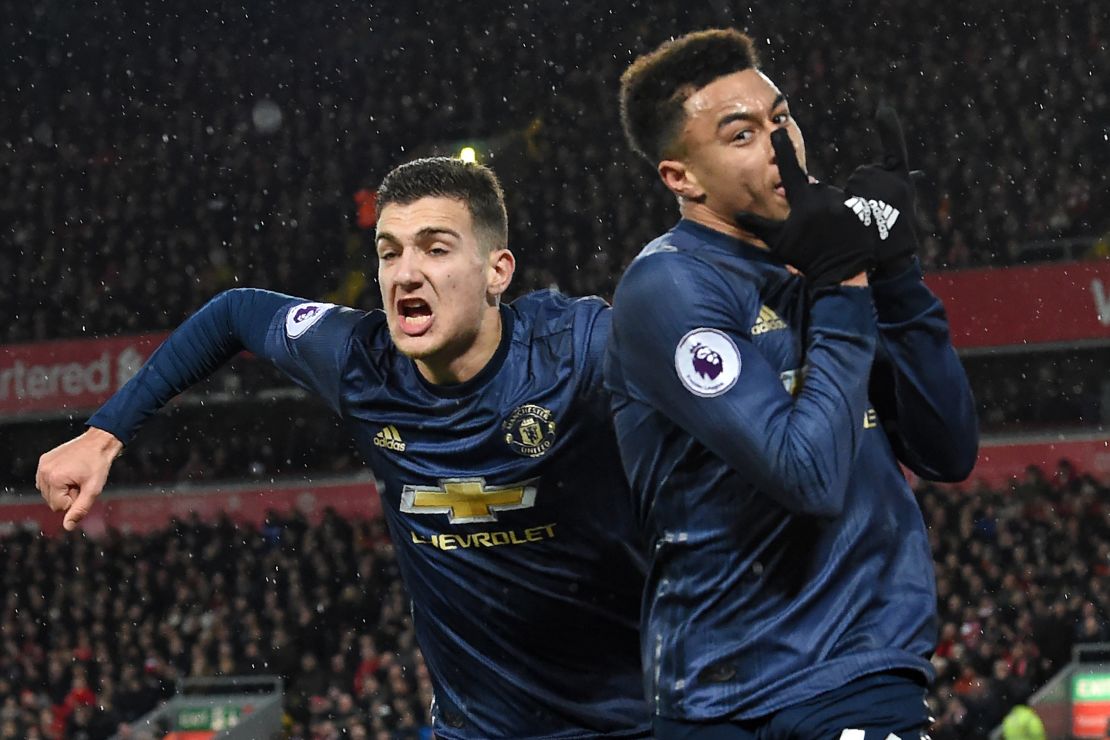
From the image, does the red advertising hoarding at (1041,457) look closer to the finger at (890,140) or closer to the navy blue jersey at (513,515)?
the navy blue jersey at (513,515)

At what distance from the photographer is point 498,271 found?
378 cm

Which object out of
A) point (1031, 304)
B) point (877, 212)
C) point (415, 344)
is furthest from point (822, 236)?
point (1031, 304)

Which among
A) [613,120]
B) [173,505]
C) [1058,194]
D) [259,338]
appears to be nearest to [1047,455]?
[1058,194]

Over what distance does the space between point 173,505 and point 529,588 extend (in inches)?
684

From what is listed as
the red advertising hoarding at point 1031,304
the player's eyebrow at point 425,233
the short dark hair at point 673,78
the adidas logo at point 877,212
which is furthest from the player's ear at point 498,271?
the red advertising hoarding at point 1031,304

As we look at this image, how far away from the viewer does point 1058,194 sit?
19328mm

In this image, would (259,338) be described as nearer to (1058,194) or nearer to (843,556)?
(843,556)

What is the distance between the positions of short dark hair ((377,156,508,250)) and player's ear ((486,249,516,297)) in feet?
0.07

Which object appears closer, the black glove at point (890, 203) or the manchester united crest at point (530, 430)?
the black glove at point (890, 203)

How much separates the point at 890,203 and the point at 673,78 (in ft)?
1.54

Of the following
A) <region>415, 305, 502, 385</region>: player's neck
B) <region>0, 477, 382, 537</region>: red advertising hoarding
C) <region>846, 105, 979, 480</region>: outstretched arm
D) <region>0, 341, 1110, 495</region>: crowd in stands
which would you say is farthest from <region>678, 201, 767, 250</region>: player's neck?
<region>0, 477, 382, 537</region>: red advertising hoarding

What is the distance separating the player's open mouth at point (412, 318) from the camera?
11.6ft

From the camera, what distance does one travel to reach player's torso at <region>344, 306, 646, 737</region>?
365cm

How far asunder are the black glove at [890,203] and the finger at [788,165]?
75 millimetres
